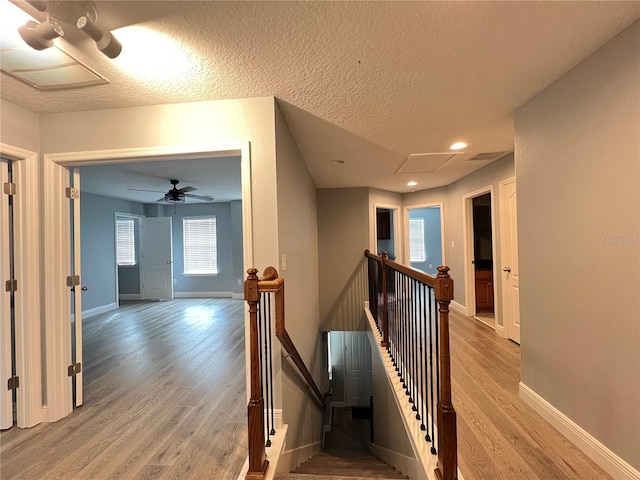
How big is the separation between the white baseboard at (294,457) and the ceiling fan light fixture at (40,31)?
8.31 feet

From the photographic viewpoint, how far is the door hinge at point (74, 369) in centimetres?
214

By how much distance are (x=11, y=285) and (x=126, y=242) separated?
562 centimetres

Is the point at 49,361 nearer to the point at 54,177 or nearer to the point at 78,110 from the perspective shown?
the point at 54,177

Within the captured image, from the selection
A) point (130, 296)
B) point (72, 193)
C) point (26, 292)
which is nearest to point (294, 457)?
point (26, 292)

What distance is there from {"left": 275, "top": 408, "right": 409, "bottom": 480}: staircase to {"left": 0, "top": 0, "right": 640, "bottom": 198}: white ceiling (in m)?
2.42

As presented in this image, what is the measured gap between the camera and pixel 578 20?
1303 mm

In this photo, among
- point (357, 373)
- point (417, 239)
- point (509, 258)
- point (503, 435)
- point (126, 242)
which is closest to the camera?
point (503, 435)

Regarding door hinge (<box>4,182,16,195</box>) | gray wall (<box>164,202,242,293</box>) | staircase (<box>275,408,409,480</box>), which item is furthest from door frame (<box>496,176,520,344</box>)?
gray wall (<box>164,202,242,293</box>)

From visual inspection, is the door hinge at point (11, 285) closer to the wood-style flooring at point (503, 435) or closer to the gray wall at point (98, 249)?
the wood-style flooring at point (503, 435)

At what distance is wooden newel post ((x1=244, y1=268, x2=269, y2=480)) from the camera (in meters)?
1.44

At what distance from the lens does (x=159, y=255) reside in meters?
6.71

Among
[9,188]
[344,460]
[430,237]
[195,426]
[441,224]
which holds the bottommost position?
[344,460]

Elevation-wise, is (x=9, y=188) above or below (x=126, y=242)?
above

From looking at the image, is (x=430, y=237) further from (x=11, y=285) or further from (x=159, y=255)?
(x=11, y=285)
